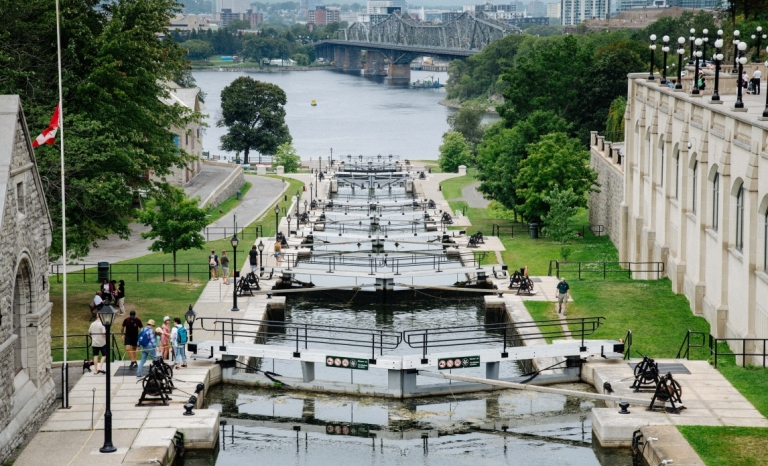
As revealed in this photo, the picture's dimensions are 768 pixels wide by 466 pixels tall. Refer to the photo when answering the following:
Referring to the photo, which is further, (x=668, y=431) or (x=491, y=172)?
(x=491, y=172)

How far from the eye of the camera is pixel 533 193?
62062mm

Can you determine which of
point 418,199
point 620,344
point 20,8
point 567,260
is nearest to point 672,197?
point 567,260

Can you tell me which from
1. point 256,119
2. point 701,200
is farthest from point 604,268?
point 256,119

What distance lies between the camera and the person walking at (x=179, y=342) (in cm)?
3347

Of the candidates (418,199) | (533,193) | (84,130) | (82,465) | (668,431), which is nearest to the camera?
(82,465)

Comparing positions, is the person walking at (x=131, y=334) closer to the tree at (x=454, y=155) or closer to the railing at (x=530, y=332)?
the railing at (x=530, y=332)

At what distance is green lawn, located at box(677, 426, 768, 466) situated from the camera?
2567 cm

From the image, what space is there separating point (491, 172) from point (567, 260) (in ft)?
55.1

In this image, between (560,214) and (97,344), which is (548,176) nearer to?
(560,214)

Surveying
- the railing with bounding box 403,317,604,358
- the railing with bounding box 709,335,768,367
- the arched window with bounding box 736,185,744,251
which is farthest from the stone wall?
the railing with bounding box 709,335,768,367

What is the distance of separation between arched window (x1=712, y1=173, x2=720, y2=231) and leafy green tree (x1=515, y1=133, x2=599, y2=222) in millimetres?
20620

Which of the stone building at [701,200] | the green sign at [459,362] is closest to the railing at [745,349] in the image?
the stone building at [701,200]

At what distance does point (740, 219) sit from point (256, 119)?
89.4 metres

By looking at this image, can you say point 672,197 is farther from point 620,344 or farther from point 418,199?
point 418,199
